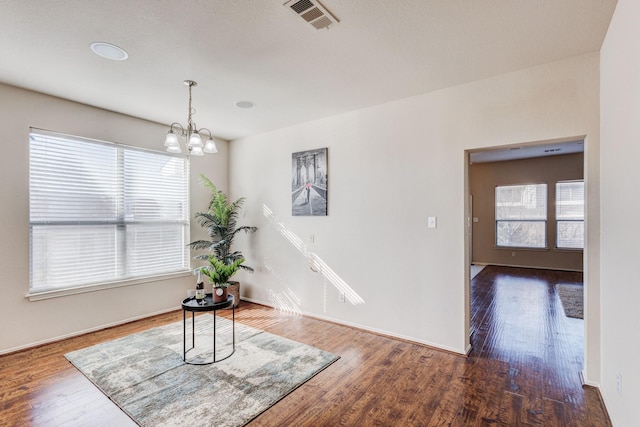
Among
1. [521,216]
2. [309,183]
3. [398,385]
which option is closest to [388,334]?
[398,385]

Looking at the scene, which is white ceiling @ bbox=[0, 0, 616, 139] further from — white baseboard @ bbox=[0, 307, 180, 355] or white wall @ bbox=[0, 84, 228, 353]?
white baseboard @ bbox=[0, 307, 180, 355]

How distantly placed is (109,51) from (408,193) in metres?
3.05

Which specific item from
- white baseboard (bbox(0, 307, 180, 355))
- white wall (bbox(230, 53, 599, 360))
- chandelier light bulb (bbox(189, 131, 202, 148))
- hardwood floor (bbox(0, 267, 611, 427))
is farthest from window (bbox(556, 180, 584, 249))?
white baseboard (bbox(0, 307, 180, 355))

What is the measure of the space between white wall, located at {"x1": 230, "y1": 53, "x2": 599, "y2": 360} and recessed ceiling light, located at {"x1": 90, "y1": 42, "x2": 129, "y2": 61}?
2.31 metres

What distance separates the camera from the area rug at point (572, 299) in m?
4.26

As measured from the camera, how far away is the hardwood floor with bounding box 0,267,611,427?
6.91 ft

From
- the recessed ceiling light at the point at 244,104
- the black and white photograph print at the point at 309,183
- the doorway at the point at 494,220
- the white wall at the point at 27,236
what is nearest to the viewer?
the white wall at the point at 27,236

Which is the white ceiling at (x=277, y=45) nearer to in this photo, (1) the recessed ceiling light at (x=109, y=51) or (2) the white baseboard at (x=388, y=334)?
(1) the recessed ceiling light at (x=109, y=51)

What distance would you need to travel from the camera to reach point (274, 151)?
470 centimetres

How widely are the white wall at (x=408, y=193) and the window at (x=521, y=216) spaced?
19.7ft

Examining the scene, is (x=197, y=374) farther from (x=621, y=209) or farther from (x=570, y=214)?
(x=570, y=214)

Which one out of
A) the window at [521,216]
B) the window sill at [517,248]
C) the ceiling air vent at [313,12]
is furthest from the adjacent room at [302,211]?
the window at [521,216]

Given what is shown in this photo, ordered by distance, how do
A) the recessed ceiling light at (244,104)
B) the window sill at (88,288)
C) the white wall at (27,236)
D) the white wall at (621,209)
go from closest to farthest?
1. the white wall at (621,209)
2. the white wall at (27,236)
3. the window sill at (88,288)
4. the recessed ceiling light at (244,104)

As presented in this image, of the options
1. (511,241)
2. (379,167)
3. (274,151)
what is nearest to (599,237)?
(379,167)
